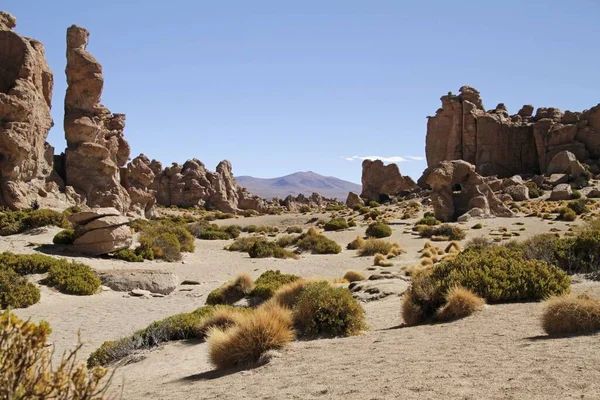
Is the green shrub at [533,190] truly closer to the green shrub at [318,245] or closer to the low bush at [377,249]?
the low bush at [377,249]

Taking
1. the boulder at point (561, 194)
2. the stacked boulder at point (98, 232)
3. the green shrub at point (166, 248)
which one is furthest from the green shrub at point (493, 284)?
the boulder at point (561, 194)

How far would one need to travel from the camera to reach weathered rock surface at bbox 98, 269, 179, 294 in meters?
19.0

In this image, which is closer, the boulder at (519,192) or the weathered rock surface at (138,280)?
the weathered rock surface at (138,280)

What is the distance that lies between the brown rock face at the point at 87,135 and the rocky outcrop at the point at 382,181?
1441 inches

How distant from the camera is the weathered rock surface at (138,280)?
62.3 ft

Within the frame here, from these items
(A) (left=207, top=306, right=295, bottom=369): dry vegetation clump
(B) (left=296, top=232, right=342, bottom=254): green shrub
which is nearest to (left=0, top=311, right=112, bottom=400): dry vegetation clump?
(A) (left=207, top=306, right=295, bottom=369): dry vegetation clump

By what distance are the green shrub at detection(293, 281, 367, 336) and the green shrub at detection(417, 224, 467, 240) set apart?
2131 cm

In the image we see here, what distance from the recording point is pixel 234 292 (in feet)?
52.7

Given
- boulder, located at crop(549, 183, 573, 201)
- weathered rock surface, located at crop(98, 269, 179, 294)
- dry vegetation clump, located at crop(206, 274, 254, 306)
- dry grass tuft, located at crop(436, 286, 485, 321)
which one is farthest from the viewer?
boulder, located at crop(549, 183, 573, 201)

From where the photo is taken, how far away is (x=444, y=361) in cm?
666

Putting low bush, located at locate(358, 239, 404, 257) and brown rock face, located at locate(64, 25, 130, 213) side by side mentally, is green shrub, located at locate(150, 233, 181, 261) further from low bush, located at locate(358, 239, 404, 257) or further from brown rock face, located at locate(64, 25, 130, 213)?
brown rock face, located at locate(64, 25, 130, 213)

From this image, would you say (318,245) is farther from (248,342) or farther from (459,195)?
(248,342)

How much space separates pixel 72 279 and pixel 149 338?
7948 mm

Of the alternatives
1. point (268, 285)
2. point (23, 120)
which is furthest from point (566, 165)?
point (23, 120)
